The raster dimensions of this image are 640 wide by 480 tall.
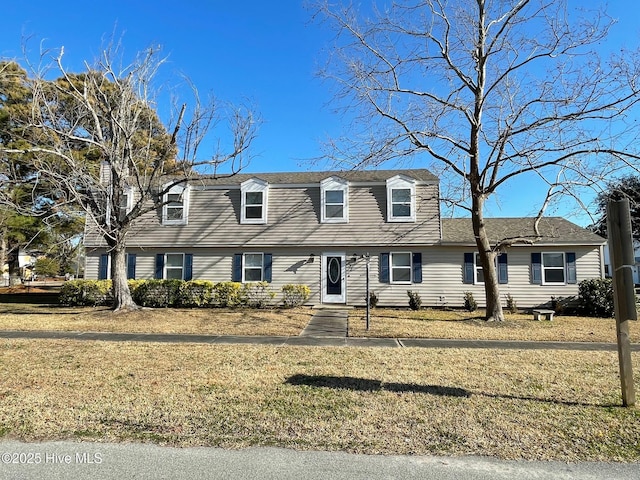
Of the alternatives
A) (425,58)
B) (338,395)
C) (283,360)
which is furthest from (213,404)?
(425,58)

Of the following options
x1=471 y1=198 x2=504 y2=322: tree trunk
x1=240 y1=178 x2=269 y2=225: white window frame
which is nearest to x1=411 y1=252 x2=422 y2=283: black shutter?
x1=471 y1=198 x2=504 y2=322: tree trunk

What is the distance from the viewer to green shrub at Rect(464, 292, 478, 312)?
15.6 meters

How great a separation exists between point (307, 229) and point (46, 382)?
12.2 m

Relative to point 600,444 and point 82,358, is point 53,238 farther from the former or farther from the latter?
point 600,444

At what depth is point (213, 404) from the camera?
4.48m

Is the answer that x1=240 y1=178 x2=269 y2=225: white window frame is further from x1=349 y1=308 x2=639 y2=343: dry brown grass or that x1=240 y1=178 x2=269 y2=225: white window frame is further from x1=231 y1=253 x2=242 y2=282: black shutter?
x1=349 y1=308 x2=639 y2=343: dry brown grass

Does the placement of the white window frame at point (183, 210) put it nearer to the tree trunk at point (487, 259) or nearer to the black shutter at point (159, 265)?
the black shutter at point (159, 265)

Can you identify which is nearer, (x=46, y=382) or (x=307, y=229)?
(x=46, y=382)

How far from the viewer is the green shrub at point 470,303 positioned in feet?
51.1

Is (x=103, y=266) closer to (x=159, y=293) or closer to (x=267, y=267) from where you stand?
(x=159, y=293)

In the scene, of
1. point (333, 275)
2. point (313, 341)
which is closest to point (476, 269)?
point (333, 275)

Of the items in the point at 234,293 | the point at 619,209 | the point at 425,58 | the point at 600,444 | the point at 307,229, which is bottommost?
the point at 600,444

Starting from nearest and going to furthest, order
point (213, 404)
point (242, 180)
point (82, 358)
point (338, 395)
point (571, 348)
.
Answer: point (213, 404) → point (338, 395) → point (82, 358) → point (571, 348) → point (242, 180)

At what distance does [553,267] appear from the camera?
16.2m
